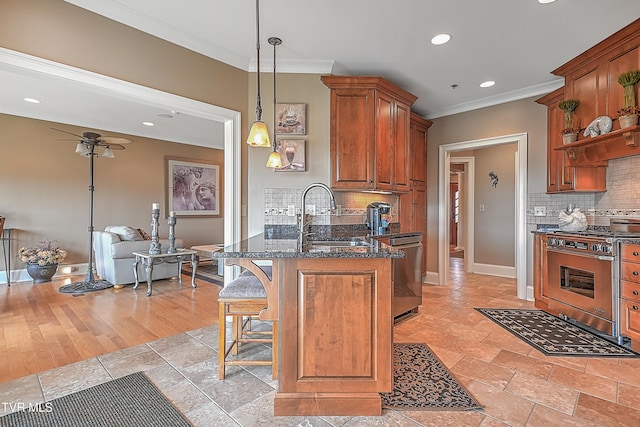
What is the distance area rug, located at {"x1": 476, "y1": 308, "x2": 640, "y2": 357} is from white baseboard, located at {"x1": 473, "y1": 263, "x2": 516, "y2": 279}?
6.28ft

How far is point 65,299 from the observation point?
3.78 metres

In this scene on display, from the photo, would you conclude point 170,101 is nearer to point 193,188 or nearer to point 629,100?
point 629,100

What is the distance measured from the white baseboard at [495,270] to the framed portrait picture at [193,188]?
220 inches

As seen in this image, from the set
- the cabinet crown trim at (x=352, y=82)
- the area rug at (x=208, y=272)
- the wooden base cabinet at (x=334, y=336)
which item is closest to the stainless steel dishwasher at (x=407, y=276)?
the wooden base cabinet at (x=334, y=336)

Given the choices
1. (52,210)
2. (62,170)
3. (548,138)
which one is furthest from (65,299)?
(548,138)

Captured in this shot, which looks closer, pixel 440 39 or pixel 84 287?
pixel 440 39

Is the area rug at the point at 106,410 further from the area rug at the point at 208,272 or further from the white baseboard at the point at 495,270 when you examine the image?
the white baseboard at the point at 495,270

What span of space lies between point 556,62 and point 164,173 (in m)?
6.58

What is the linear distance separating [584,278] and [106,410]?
12.2 feet

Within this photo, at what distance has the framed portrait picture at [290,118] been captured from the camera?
3246mm

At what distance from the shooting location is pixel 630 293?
7.95 ft

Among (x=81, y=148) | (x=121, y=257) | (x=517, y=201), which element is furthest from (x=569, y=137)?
(x=81, y=148)

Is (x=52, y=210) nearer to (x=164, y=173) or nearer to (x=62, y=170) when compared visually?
(x=62, y=170)

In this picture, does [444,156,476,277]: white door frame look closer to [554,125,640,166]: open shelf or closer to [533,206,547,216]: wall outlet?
[533,206,547,216]: wall outlet
